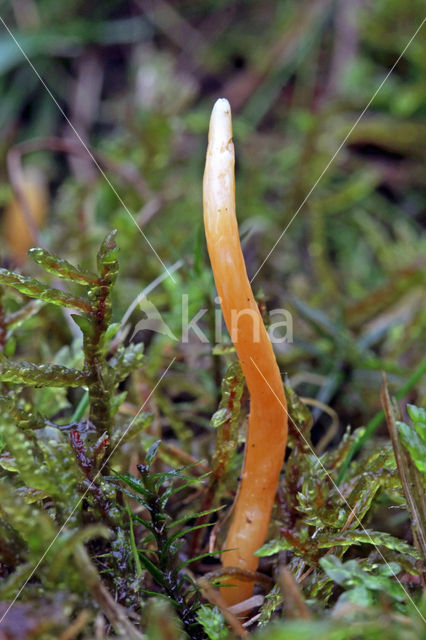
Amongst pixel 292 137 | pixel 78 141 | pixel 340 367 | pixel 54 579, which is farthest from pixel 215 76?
pixel 54 579

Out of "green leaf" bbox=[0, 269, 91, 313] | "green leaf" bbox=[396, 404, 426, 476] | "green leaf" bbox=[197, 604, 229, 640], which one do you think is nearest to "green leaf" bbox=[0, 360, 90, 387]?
"green leaf" bbox=[0, 269, 91, 313]

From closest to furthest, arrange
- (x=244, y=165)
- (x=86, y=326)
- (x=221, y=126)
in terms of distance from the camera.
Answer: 1. (x=221, y=126)
2. (x=86, y=326)
3. (x=244, y=165)

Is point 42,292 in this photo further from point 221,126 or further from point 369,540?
point 369,540

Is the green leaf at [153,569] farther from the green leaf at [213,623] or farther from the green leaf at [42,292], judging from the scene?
the green leaf at [42,292]

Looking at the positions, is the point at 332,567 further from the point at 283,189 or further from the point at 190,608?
the point at 283,189

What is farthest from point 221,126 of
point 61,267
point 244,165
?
point 244,165

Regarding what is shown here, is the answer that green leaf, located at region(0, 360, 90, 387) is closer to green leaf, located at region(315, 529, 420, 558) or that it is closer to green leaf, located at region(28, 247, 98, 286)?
Result: green leaf, located at region(28, 247, 98, 286)

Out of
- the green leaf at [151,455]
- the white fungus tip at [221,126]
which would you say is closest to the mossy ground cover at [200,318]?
the green leaf at [151,455]
